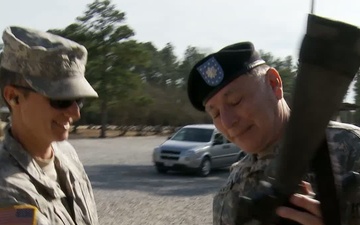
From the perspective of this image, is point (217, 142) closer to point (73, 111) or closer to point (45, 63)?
point (73, 111)

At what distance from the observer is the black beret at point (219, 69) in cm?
214

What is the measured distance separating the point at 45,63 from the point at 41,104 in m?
0.17

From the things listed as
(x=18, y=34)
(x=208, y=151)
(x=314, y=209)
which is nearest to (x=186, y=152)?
(x=208, y=151)

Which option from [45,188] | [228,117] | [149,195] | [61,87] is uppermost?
[228,117]

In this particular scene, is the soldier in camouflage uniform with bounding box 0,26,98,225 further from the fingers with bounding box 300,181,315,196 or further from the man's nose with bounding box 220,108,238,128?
the fingers with bounding box 300,181,315,196

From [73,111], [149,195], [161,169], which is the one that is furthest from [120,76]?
[73,111]

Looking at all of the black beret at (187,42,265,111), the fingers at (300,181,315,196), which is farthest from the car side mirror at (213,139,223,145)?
the fingers at (300,181,315,196)

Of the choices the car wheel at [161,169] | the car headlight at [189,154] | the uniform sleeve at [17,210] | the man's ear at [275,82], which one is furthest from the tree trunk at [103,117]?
the man's ear at [275,82]

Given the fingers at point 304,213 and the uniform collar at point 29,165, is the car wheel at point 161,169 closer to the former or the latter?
the uniform collar at point 29,165

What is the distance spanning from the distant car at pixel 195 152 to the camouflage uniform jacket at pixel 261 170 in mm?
17102

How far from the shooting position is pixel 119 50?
4866 cm

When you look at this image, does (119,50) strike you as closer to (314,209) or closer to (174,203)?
(174,203)

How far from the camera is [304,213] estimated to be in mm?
1468

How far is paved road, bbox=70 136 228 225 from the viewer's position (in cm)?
1219
